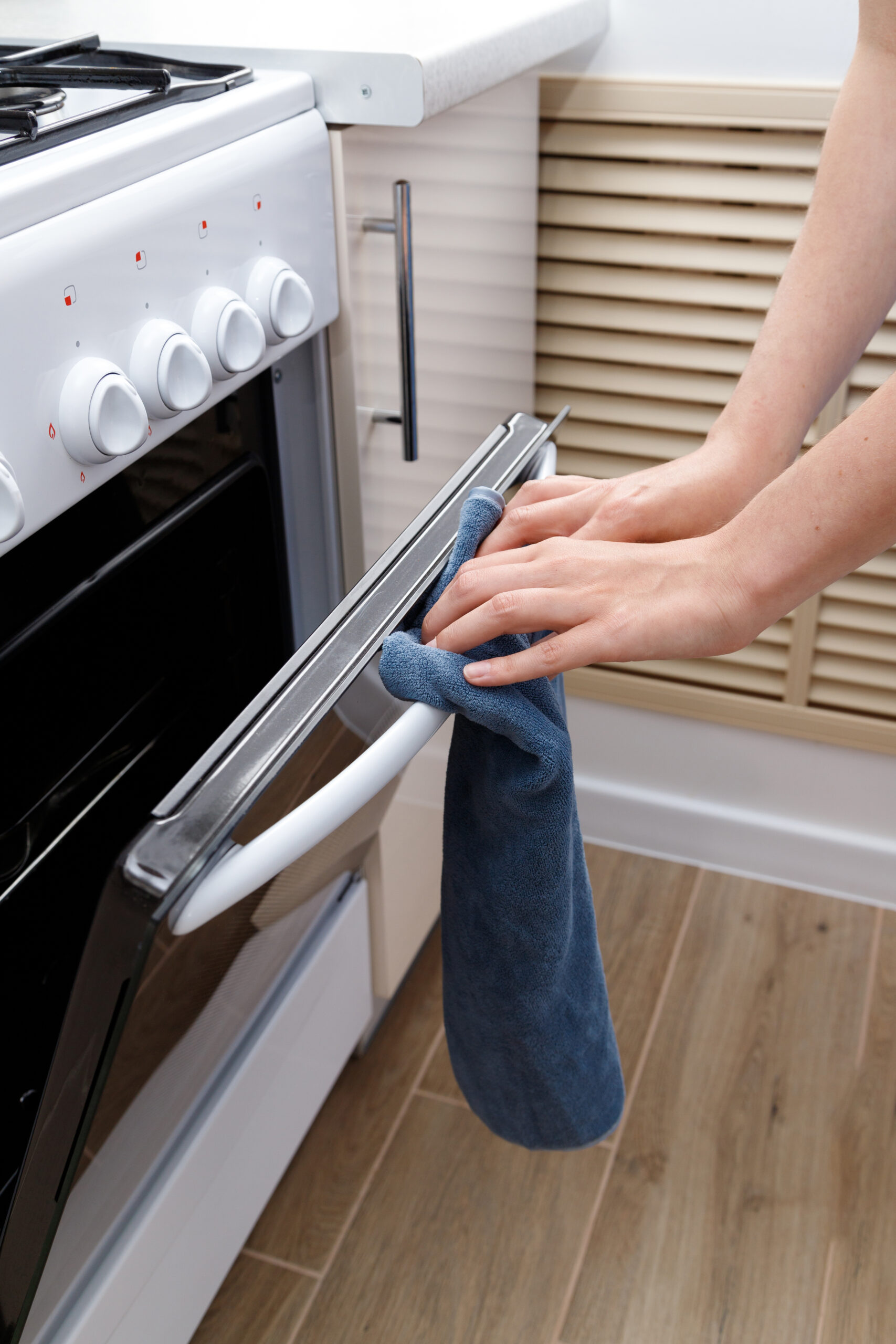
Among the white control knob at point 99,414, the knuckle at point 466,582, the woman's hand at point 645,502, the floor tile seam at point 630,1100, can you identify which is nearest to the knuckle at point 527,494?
the woman's hand at point 645,502

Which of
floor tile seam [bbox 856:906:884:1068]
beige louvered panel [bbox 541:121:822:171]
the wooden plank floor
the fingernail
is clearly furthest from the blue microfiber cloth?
beige louvered panel [bbox 541:121:822:171]

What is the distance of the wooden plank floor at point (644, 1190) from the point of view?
1065 mm

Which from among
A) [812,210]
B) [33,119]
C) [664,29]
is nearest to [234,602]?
[33,119]

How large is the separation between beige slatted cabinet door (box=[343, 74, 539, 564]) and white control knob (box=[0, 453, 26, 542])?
0.39 m

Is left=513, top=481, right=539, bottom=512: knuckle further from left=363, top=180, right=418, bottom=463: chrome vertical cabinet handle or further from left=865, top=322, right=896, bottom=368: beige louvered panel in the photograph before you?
left=865, top=322, right=896, bottom=368: beige louvered panel

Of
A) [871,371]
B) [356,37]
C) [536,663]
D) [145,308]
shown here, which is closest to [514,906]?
[536,663]

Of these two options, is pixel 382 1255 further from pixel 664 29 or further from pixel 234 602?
pixel 664 29

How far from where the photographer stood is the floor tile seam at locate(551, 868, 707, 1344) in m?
1.08

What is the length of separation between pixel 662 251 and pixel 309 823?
976mm

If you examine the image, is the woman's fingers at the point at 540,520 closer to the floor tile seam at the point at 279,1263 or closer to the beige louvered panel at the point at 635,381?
the beige louvered panel at the point at 635,381

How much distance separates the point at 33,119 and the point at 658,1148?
110cm

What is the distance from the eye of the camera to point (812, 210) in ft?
2.54

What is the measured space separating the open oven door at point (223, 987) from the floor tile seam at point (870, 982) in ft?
1.89

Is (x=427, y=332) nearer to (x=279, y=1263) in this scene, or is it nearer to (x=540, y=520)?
(x=540, y=520)
